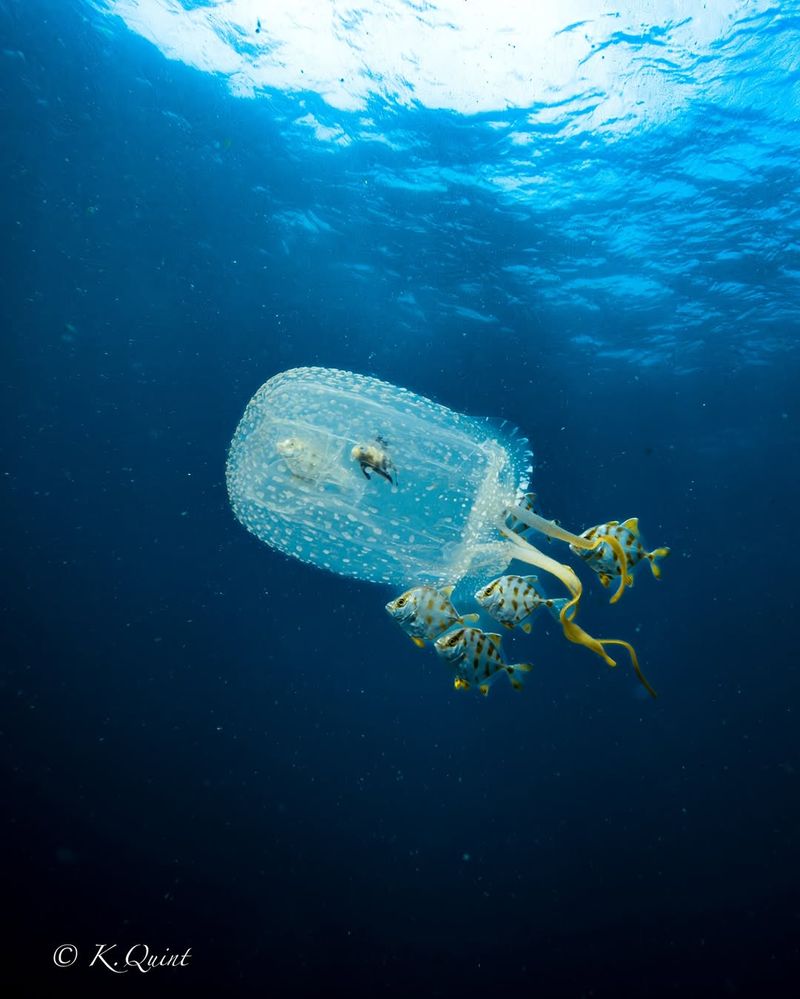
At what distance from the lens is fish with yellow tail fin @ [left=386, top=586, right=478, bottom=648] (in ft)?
14.7

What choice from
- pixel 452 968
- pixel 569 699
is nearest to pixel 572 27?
pixel 452 968

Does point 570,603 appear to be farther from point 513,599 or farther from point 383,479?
point 383,479

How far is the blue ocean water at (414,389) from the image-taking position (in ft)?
33.3

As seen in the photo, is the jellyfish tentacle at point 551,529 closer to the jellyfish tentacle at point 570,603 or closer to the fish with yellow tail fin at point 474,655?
the jellyfish tentacle at point 570,603

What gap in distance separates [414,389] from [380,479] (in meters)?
12.6

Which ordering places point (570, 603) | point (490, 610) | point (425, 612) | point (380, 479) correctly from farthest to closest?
point (380, 479) → point (490, 610) → point (425, 612) → point (570, 603)

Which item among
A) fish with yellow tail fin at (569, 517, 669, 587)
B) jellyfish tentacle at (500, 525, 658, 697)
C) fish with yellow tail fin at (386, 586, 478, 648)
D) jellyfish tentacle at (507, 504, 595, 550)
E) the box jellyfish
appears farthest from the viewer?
the box jellyfish

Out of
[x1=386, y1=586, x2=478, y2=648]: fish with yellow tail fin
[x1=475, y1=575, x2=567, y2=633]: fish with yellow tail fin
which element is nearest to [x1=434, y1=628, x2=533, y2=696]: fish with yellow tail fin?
[x1=386, y1=586, x2=478, y2=648]: fish with yellow tail fin

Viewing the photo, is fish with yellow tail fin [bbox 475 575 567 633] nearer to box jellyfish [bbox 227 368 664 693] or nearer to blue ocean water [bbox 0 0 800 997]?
box jellyfish [bbox 227 368 664 693]

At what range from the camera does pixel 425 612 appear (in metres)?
4.50

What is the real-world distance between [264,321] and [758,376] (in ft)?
44.7

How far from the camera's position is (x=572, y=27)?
8.52 metres

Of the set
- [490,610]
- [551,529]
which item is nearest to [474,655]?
[490,610]

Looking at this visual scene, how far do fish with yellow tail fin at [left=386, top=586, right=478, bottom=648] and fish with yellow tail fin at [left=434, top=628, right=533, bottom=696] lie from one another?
10cm
